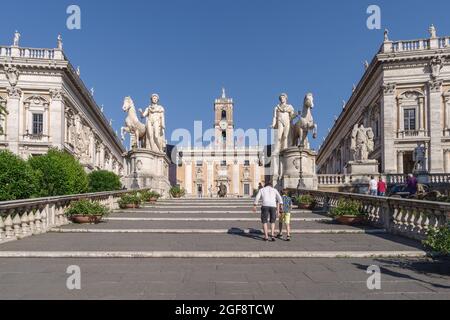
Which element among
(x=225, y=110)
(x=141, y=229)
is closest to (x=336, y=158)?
(x=225, y=110)

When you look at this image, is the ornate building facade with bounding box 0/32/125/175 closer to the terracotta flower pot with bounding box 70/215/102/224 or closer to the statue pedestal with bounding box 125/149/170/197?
the statue pedestal with bounding box 125/149/170/197

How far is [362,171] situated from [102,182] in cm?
1874

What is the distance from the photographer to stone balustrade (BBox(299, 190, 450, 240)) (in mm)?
9086

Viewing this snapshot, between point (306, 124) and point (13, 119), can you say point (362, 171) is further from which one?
point (13, 119)

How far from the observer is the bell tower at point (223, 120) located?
373ft

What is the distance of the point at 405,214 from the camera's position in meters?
10.8

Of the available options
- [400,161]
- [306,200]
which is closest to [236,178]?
[400,161]

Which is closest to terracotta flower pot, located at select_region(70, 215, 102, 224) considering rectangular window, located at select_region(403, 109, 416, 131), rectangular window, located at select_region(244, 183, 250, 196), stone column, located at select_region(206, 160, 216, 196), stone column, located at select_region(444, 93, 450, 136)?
rectangular window, located at select_region(403, 109, 416, 131)

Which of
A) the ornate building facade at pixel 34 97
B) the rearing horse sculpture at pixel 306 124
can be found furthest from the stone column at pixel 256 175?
the rearing horse sculpture at pixel 306 124

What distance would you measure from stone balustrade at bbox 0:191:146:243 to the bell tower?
98.6 m

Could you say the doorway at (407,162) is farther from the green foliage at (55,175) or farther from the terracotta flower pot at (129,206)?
the green foliage at (55,175)

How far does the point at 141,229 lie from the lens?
11.6 metres

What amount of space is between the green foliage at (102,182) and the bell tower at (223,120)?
80289 millimetres
